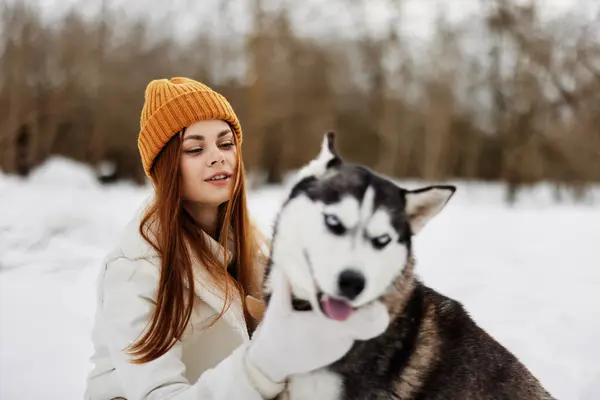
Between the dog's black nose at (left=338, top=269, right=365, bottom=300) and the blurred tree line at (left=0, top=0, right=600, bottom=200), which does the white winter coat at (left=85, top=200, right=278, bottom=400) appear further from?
the blurred tree line at (left=0, top=0, right=600, bottom=200)

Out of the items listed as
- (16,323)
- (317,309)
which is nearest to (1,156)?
(16,323)

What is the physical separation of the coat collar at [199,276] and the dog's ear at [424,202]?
0.77 m

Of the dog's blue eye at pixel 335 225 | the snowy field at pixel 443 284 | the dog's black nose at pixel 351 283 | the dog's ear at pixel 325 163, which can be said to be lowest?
the snowy field at pixel 443 284

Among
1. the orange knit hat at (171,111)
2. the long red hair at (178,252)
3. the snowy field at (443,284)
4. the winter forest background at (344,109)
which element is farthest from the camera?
the winter forest background at (344,109)

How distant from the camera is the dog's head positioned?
1514mm

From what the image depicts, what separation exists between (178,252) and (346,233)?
724mm

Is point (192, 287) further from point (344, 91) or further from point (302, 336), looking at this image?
point (344, 91)

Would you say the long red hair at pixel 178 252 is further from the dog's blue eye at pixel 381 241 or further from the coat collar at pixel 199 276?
the dog's blue eye at pixel 381 241

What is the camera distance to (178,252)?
200 cm

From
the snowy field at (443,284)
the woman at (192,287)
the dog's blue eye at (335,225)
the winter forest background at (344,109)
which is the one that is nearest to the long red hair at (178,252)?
the woman at (192,287)

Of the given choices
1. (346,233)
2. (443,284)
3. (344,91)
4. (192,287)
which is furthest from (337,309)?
(344,91)

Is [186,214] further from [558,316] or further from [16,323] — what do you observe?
[558,316]

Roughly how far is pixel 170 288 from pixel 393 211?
83 centimetres

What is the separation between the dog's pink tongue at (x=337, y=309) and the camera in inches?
60.4
